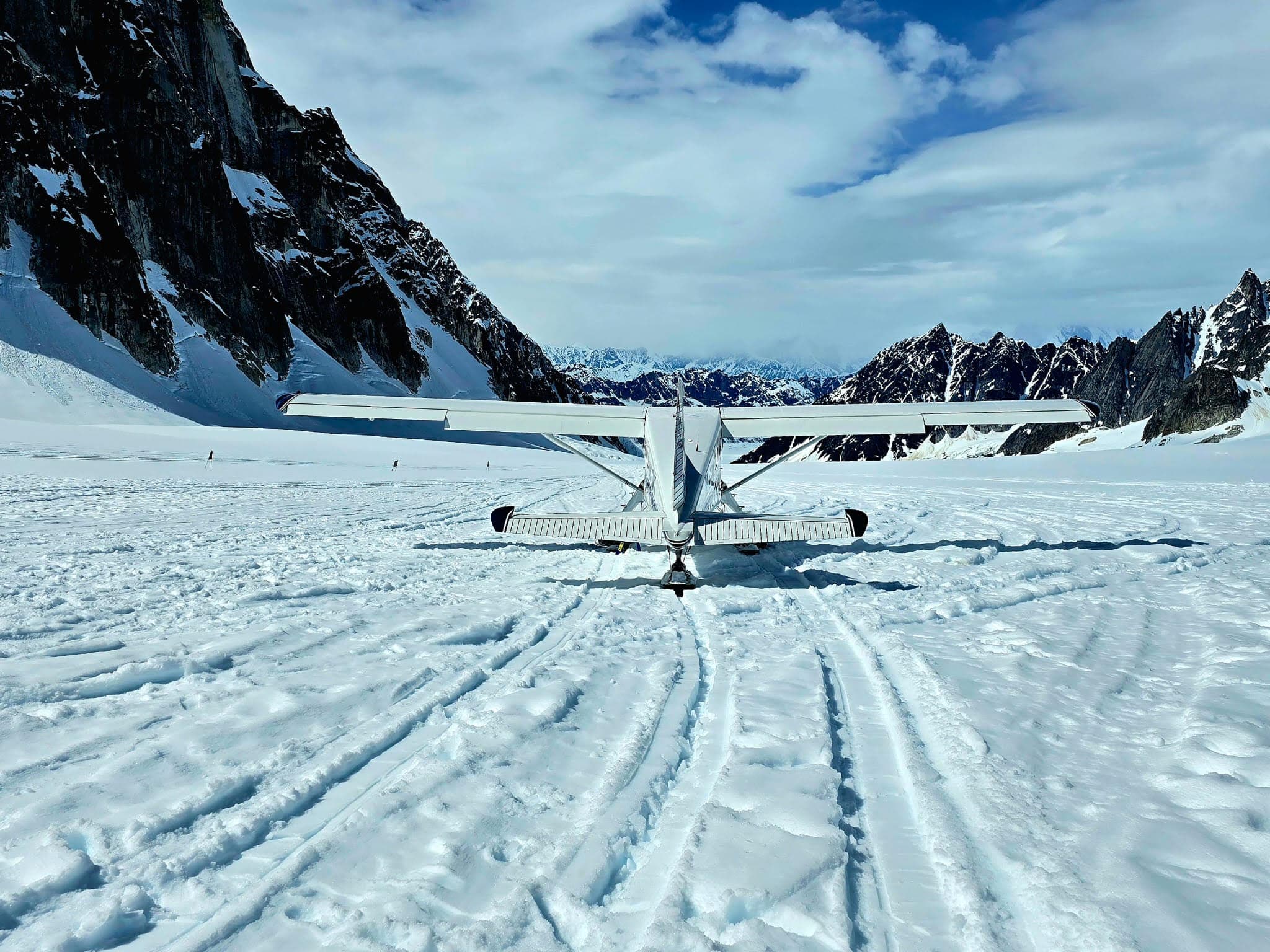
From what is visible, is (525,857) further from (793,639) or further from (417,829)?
(793,639)

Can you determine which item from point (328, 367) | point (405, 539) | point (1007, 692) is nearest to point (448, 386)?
point (328, 367)

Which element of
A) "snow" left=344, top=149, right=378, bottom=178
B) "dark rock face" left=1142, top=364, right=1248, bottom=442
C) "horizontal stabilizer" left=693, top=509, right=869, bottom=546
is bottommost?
"horizontal stabilizer" left=693, top=509, right=869, bottom=546

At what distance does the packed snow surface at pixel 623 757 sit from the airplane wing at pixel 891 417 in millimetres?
3861

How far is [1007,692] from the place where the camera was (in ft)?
16.1

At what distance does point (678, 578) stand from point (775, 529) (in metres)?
1.37

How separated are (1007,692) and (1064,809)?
1627 mm

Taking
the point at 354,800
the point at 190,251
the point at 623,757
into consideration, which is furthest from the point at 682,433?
the point at 190,251

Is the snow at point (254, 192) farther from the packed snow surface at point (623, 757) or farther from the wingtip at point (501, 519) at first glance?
the packed snow surface at point (623, 757)

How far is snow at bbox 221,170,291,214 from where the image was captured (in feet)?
366

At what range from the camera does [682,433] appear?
9.08m

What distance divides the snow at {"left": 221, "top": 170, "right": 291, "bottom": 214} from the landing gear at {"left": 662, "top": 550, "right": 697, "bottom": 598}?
4943 inches

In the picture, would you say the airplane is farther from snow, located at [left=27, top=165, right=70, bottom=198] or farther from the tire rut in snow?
snow, located at [left=27, top=165, right=70, bottom=198]

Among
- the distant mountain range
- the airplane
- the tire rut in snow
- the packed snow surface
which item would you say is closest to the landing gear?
the airplane

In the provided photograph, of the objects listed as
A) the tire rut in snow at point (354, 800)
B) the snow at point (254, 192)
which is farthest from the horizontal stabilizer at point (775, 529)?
the snow at point (254, 192)
